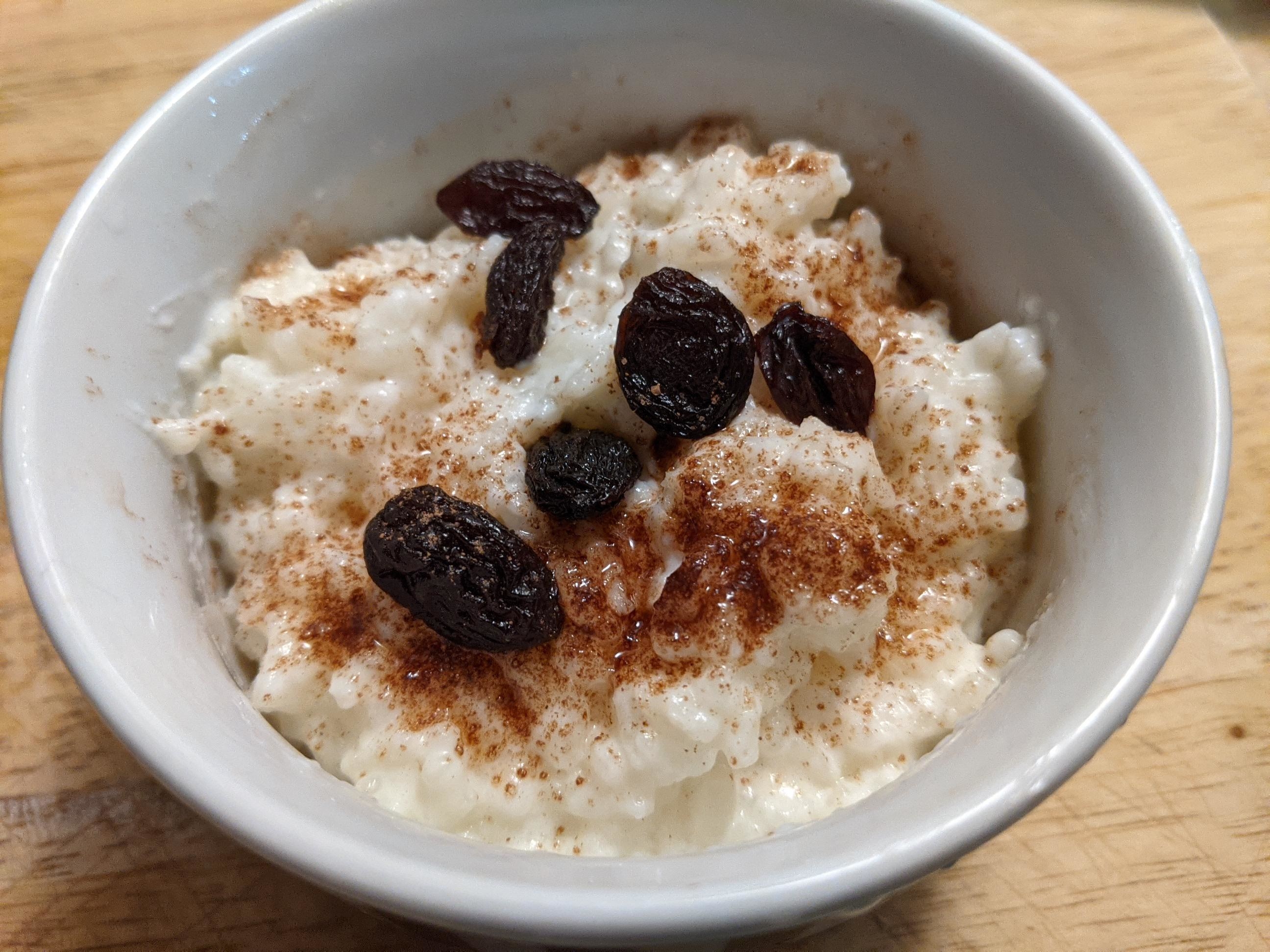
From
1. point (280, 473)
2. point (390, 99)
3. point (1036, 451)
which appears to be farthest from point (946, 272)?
point (280, 473)

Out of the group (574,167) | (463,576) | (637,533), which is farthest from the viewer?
(574,167)

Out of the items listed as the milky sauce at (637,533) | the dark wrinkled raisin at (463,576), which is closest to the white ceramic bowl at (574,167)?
the milky sauce at (637,533)

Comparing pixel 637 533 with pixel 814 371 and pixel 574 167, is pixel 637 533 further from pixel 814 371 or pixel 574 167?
pixel 574 167

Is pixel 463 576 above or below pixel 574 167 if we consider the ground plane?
below

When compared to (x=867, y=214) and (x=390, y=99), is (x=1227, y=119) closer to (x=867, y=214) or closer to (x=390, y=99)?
(x=867, y=214)

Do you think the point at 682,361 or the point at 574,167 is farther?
the point at 574,167

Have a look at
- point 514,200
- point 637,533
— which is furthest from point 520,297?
point 637,533
